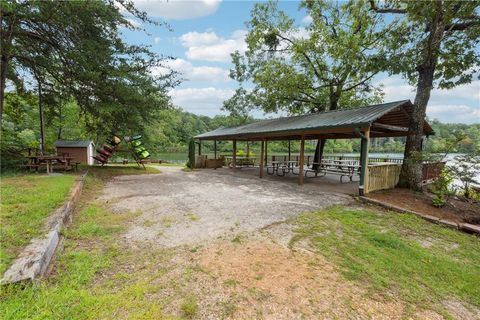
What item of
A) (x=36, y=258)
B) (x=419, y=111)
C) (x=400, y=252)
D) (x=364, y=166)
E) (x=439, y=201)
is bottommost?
(x=400, y=252)

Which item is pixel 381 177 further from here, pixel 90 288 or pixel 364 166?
pixel 90 288

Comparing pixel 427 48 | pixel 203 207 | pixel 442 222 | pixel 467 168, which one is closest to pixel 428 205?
pixel 442 222

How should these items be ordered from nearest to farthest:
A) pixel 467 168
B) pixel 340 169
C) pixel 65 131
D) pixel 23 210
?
1. pixel 23 210
2. pixel 467 168
3. pixel 340 169
4. pixel 65 131

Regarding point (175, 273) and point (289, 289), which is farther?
point (175, 273)

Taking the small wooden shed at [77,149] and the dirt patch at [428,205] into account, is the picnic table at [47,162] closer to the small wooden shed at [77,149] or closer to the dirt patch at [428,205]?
the small wooden shed at [77,149]

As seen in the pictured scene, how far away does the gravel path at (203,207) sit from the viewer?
12.6ft

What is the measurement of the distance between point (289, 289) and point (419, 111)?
7737mm

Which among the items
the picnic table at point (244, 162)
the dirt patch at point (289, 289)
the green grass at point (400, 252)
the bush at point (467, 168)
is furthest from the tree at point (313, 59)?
the dirt patch at point (289, 289)

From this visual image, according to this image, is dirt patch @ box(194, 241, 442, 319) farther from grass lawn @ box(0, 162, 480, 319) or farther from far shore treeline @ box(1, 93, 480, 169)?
far shore treeline @ box(1, 93, 480, 169)

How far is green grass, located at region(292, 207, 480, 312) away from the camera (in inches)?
106

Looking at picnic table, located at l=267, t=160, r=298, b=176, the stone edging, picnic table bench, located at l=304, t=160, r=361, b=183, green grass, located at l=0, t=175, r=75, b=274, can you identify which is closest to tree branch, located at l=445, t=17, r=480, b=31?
picnic table bench, located at l=304, t=160, r=361, b=183

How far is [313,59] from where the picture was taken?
1274 cm

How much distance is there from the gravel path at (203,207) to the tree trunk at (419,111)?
2.44 meters

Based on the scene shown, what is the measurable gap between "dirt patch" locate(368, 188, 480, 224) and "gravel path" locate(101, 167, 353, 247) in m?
1.13
